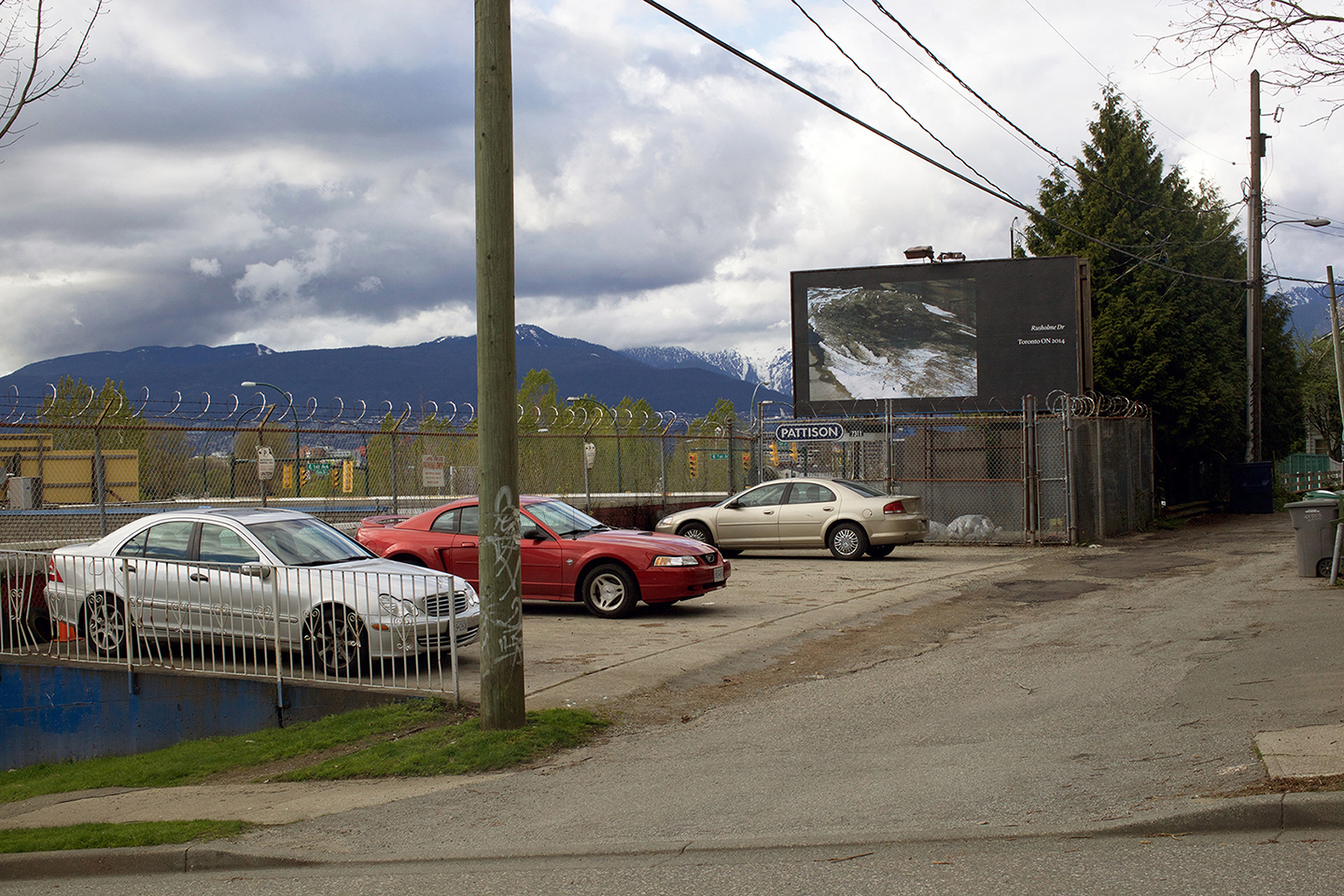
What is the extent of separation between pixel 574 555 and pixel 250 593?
4.48 meters

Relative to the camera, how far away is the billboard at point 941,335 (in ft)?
87.6

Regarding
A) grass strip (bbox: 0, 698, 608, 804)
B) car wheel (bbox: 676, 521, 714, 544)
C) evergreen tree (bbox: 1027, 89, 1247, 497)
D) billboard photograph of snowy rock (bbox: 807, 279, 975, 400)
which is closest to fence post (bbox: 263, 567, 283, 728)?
grass strip (bbox: 0, 698, 608, 804)

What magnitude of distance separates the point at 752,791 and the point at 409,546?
8.82 m

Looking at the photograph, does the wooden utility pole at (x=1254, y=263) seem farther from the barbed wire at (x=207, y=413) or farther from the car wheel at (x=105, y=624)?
the car wheel at (x=105, y=624)

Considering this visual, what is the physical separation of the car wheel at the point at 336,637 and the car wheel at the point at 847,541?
1211 centimetres

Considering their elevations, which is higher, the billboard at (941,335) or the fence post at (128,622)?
the billboard at (941,335)

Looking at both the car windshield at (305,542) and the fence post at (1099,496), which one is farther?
the fence post at (1099,496)

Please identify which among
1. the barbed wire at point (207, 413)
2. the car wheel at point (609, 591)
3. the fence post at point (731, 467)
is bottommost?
the car wheel at point (609, 591)

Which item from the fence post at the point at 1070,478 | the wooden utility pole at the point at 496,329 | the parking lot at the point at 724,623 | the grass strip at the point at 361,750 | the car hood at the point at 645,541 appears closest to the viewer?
the grass strip at the point at 361,750

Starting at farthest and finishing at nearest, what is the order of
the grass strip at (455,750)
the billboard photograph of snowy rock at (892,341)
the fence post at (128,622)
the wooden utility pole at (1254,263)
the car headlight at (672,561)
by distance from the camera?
the wooden utility pole at (1254,263) < the billboard photograph of snowy rock at (892,341) < the car headlight at (672,561) < the fence post at (128,622) < the grass strip at (455,750)

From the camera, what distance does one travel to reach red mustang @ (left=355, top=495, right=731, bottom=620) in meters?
13.5

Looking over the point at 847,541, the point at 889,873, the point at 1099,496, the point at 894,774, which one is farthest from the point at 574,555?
the point at 1099,496

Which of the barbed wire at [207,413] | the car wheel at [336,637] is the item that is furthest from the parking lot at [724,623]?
the barbed wire at [207,413]

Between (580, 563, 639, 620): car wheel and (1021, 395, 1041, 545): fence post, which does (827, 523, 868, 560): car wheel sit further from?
(580, 563, 639, 620): car wheel
